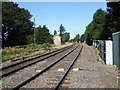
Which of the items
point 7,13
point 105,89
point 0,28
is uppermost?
point 7,13

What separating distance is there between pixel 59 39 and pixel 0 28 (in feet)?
147

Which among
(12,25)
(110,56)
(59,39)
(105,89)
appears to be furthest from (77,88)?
(59,39)

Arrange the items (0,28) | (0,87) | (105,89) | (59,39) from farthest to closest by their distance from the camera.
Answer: (59,39), (0,28), (0,87), (105,89)

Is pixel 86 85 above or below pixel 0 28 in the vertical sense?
below

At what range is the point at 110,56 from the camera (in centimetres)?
1297

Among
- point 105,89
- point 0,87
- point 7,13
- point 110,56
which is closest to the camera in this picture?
point 105,89

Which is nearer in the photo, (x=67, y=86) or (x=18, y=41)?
(x=67, y=86)

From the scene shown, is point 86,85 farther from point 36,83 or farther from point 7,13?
point 7,13

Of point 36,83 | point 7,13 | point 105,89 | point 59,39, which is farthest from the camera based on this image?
point 59,39

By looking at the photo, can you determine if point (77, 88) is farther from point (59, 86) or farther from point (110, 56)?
point (110, 56)

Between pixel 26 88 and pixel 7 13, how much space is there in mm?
44643

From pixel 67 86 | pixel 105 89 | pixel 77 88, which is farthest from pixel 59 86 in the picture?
pixel 105 89

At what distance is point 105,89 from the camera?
6.37 m

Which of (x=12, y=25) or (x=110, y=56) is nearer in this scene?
(x=110, y=56)
